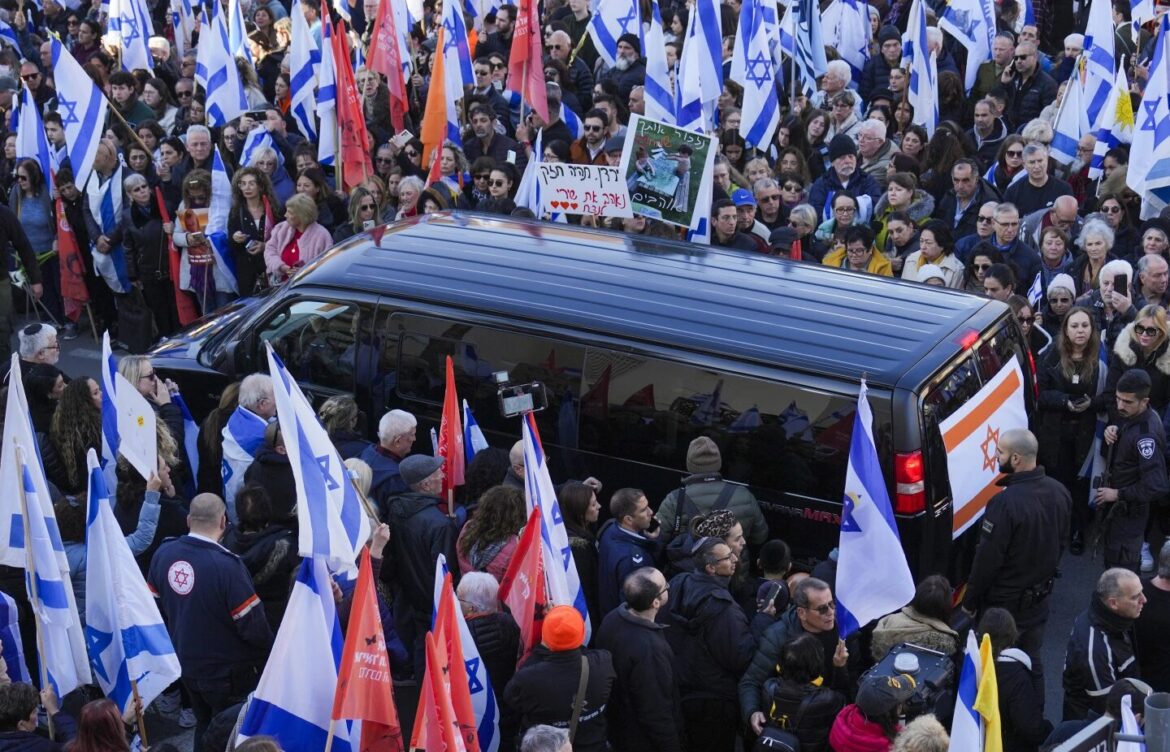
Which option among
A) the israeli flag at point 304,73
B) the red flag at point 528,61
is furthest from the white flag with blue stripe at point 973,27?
the israeli flag at point 304,73

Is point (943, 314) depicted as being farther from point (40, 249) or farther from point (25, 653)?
point (40, 249)

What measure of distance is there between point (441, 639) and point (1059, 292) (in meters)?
5.43

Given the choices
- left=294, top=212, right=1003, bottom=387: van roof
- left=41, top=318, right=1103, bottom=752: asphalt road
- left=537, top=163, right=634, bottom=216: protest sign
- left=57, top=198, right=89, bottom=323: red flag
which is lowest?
left=41, top=318, right=1103, bottom=752: asphalt road

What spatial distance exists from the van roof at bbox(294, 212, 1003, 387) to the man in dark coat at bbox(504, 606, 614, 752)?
2119 millimetres

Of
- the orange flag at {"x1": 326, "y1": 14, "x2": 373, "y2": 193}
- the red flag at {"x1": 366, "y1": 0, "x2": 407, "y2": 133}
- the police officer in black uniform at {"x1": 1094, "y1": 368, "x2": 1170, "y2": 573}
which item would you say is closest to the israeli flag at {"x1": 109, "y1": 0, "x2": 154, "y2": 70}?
the red flag at {"x1": 366, "y1": 0, "x2": 407, "y2": 133}

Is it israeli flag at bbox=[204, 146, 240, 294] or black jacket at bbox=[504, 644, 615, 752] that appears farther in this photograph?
israeli flag at bbox=[204, 146, 240, 294]

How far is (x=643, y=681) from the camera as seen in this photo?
6262 mm

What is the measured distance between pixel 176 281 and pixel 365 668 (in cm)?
780

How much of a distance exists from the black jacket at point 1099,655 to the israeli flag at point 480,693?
98.1 inches

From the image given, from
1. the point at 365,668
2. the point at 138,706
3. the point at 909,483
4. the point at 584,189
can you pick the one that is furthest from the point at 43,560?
the point at 584,189

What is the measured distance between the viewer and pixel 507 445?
333 inches

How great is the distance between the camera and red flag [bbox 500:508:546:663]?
21.1 feet

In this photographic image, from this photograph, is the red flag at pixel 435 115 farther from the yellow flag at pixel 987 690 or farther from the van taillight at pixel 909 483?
the yellow flag at pixel 987 690

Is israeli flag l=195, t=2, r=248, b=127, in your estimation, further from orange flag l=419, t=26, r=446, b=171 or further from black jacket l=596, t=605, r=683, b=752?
black jacket l=596, t=605, r=683, b=752
